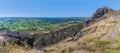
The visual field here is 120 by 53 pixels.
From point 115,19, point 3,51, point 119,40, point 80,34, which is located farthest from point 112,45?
point 80,34

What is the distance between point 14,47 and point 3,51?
774cm

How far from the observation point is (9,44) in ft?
394

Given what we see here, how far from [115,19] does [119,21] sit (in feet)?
27.5

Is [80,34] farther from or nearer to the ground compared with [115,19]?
nearer to the ground

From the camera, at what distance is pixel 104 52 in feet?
399

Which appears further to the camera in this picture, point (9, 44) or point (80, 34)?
point (80, 34)

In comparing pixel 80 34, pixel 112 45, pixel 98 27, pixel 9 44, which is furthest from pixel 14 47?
pixel 80 34

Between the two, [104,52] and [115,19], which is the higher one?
[115,19]

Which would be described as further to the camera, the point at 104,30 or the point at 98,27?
the point at 98,27

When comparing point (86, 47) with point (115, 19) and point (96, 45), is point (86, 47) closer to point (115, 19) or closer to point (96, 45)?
point (96, 45)

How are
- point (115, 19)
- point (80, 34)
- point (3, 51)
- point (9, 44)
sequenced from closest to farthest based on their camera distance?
point (3, 51) → point (9, 44) → point (115, 19) → point (80, 34)

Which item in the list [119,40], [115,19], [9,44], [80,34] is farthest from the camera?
[80,34]

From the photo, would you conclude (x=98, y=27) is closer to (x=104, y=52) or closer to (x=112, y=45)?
(x=112, y=45)

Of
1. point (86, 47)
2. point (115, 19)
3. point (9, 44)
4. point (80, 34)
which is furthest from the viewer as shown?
point (80, 34)
